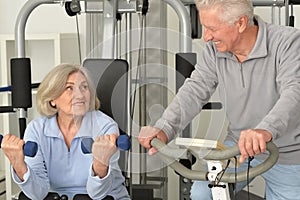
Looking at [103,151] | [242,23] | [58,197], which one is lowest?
[58,197]

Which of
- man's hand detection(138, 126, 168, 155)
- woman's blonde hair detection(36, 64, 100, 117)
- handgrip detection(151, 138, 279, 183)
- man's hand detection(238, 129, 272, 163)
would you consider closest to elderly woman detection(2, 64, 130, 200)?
woman's blonde hair detection(36, 64, 100, 117)

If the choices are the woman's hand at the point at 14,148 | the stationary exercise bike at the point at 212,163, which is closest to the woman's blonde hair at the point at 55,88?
the woman's hand at the point at 14,148

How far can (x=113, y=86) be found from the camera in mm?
2580

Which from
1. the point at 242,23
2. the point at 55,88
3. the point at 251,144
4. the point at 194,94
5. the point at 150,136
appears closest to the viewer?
the point at 251,144

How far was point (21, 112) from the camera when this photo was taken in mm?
2631

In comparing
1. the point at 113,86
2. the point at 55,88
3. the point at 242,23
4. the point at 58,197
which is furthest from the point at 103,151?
the point at 242,23

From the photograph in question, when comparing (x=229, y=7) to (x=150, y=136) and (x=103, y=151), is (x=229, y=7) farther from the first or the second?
(x=103, y=151)

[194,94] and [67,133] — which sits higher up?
[194,94]

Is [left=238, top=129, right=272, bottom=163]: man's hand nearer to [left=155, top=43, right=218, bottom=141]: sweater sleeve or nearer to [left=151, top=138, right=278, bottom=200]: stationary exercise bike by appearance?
[left=151, top=138, right=278, bottom=200]: stationary exercise bike

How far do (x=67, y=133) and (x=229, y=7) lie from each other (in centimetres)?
89

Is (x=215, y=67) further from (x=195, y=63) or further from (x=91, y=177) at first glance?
(x=91, y=177)

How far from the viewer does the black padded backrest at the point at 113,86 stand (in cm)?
255

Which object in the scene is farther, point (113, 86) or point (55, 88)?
point (113, 86)

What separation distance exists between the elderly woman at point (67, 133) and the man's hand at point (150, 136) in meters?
0.36
